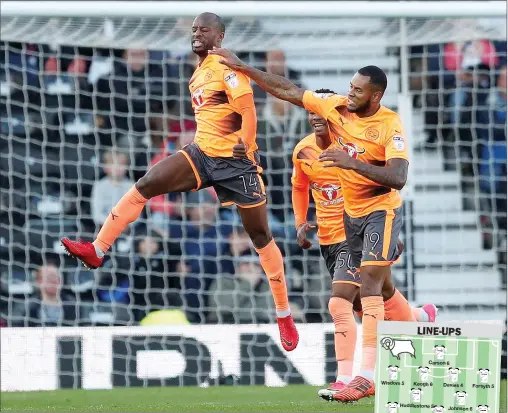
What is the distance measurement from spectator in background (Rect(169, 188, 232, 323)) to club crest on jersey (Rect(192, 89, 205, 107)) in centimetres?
398

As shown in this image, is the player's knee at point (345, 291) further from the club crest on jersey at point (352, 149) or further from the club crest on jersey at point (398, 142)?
the club crest on jersey at point (398, 142)

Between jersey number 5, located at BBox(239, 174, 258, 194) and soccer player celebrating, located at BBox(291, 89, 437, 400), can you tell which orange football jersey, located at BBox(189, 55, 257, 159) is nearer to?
jersey number 5, located at BBox(239, 174, 258, 194)

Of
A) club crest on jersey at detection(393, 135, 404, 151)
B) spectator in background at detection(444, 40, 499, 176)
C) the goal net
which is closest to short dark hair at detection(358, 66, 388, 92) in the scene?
club crest on jersey at detection(393, 135, 404, 151)

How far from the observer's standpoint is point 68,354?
432 inches

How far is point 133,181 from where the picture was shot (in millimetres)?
12406

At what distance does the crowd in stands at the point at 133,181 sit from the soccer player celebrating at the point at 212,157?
3.53 metres

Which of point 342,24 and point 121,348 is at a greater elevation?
point 342,24

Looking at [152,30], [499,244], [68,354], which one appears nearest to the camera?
[68,354]

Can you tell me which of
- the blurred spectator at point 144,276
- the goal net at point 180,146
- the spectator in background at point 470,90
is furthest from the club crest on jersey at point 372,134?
the spectator in background at point 470,90

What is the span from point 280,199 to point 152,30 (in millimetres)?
2169

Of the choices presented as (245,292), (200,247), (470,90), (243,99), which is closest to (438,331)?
(243,99)

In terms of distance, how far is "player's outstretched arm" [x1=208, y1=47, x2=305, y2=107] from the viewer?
793 centimetres

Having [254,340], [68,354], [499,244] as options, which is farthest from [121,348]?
[499,244]

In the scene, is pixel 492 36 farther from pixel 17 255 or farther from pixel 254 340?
pixel 17 255
